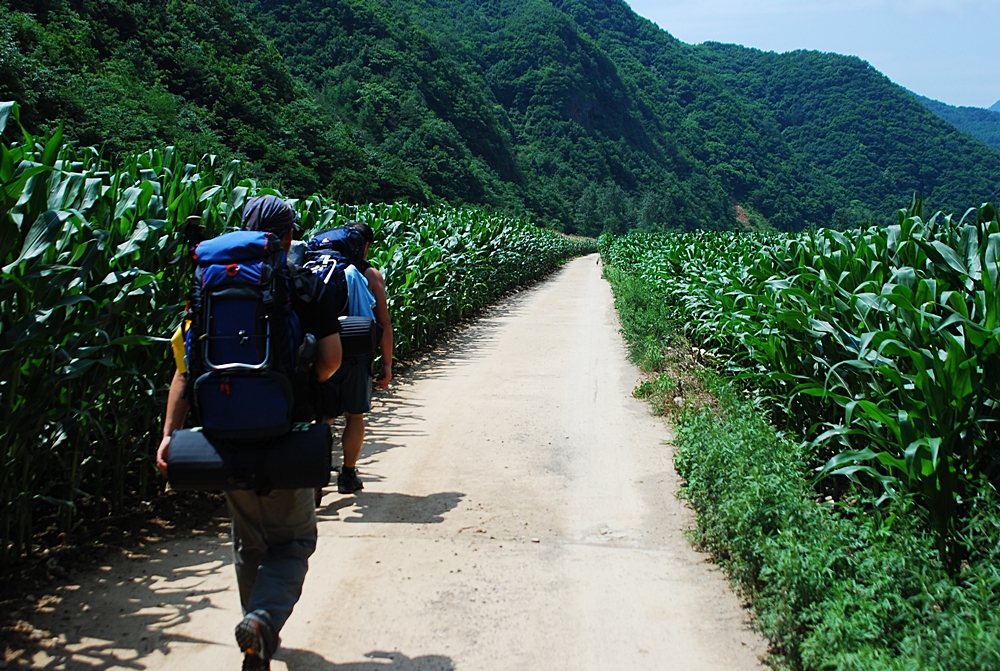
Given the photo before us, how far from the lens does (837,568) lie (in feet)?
11.1

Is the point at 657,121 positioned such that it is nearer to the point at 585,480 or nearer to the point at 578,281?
the point at 578,281

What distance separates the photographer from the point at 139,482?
17.0ft

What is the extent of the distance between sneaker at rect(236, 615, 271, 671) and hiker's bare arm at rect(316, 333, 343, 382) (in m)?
0.88

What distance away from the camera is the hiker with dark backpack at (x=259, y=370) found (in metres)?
2.83

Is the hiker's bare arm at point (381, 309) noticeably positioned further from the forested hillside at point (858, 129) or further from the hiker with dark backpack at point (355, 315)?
the forested hillside at point (858, 129)

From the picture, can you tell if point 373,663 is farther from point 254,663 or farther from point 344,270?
point 344,270

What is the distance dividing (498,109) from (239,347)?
367 ft

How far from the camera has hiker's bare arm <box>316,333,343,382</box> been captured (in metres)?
3.07

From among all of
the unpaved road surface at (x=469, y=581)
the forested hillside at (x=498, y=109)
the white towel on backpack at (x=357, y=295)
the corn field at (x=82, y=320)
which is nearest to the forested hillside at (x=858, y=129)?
the forested hillside at (x=498, y=109)

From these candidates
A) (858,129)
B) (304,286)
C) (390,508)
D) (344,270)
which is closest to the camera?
(304,286)

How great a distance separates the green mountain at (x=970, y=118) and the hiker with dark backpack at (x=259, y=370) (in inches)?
6876

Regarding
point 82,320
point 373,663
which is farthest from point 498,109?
point 373,663

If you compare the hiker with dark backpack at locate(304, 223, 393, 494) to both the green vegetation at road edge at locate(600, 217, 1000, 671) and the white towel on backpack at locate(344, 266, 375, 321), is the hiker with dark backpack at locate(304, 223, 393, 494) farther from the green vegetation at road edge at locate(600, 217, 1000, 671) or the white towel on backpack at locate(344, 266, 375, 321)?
the green vegetation at road edge at locate(600, 217, 1000, 671)

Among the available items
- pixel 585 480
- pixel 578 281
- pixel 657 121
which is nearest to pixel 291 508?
pixel 585 480
